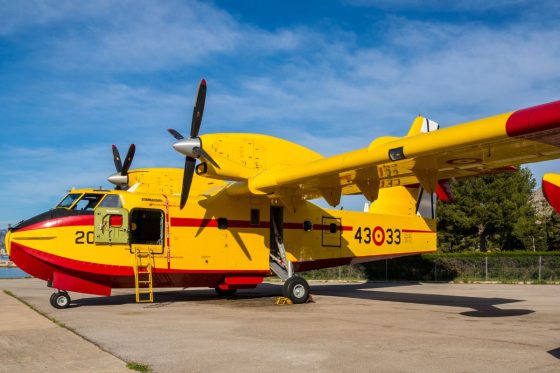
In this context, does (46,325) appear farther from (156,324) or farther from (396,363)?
(396,363)

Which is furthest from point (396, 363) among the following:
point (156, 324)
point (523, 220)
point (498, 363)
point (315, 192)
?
point (523, 220)

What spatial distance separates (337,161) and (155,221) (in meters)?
5.91

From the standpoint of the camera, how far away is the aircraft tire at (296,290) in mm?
15455

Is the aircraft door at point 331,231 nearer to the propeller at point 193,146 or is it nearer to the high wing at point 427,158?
the high wing at point 427,158

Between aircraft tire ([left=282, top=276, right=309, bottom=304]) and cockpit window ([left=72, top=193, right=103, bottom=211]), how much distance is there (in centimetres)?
600

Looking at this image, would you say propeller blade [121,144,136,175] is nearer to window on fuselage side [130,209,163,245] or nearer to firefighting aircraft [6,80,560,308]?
firefighting aircraft [6,80,560,308]

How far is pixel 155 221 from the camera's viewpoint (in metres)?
15.3

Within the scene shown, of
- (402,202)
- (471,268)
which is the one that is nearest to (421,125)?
(402,202)

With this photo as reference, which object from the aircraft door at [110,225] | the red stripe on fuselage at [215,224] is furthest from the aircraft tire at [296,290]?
the aircraft door at [110,225]

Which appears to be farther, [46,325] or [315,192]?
[315,192]

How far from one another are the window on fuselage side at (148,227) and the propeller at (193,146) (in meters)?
0.83

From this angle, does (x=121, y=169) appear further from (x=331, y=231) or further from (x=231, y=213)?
(x=331, y=231)

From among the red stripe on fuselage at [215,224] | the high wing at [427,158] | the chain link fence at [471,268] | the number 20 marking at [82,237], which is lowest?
the chain link fence at [471,268]

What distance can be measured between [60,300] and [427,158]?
1020cm
